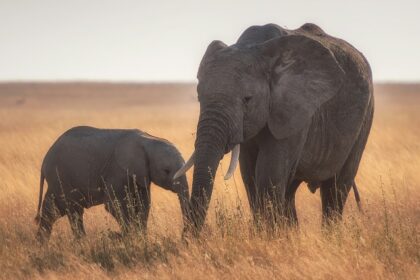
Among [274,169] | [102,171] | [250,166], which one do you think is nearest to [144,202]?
[102,171]

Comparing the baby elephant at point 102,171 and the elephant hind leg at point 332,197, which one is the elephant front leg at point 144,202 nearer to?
the baby elephant at point 102,171

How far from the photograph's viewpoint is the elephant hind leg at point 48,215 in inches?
397

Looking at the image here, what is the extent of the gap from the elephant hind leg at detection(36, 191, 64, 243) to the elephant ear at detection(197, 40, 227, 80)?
2.99 meters

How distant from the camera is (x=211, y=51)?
797 cm

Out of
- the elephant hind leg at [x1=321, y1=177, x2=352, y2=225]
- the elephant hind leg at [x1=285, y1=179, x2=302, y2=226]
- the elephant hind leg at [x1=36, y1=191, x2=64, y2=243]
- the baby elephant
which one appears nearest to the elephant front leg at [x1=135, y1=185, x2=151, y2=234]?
the baby elephant

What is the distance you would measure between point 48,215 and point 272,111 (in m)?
3.81

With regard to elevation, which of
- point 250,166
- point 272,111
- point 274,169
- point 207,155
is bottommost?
point 250,166

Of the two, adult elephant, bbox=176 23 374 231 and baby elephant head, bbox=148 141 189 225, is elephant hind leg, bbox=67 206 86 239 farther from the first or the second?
adult elephant, bbox=176 23 374 231

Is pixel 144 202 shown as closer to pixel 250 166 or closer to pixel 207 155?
→ pixel 250 166

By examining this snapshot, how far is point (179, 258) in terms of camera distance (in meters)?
7.48

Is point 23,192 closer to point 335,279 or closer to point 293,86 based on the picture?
point 293,86

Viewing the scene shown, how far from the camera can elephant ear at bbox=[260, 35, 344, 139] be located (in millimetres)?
7867

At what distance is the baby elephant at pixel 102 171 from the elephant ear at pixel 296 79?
2214mm

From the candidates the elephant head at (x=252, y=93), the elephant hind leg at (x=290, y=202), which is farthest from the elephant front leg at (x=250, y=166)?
the elephant hind leg at (x=290, y=202)
